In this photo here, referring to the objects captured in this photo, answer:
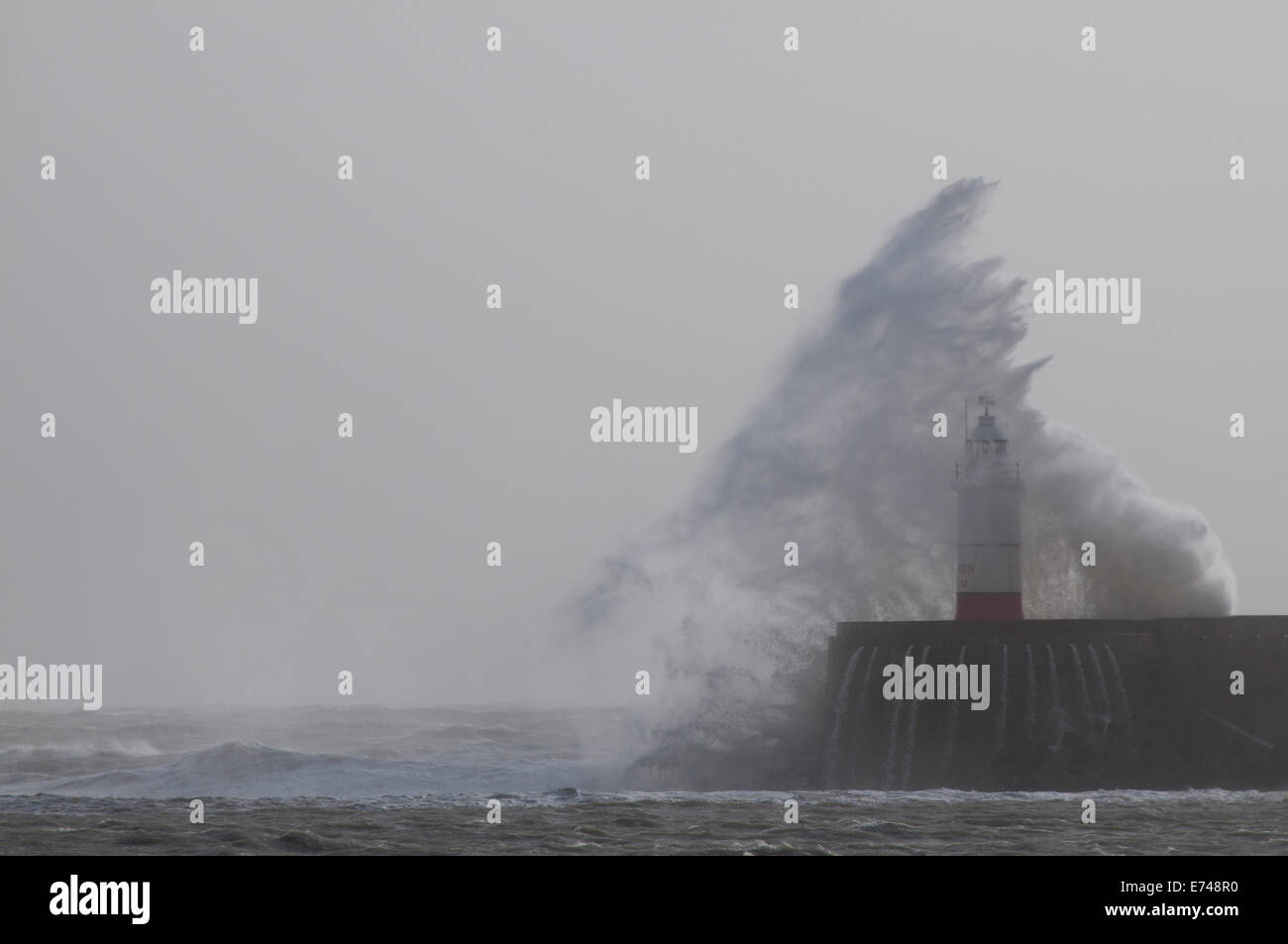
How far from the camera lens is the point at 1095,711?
29.5 metres

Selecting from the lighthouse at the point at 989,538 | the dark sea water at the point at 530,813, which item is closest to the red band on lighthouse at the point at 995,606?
the lighthouse at the point at 989,538

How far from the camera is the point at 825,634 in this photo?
34.3 m

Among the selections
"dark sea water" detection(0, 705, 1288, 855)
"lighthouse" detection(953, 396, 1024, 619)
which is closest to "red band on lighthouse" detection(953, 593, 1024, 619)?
"lighthouse" detection(953, 396, 1024, 619)

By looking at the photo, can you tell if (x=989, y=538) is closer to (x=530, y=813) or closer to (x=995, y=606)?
(x=995, y=606)

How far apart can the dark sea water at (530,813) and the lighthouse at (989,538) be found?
407 centimetres

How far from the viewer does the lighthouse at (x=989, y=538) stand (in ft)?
106

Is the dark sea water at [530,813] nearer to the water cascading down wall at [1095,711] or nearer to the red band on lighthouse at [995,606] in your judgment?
the water cascading down wall at [1095,711]

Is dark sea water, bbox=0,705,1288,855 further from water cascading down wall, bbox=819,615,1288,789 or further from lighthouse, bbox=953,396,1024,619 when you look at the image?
lighthouse, bbox=953,396,1024,619

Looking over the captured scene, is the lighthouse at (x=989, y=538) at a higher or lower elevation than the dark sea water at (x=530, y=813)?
higher
